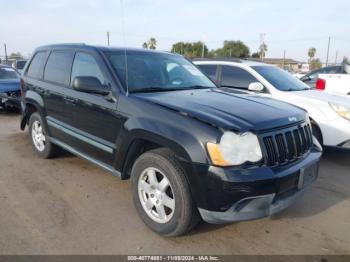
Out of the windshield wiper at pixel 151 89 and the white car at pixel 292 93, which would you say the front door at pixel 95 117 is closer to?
the windshield wiper at pixel 151 89

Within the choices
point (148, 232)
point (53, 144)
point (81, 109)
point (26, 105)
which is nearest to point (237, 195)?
point (148, 232)

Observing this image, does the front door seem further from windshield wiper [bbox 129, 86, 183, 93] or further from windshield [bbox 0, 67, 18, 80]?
windshield [bbox 0, 67, 18, 80]

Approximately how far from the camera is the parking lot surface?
9.84 feet

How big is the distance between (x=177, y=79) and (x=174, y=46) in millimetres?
57008

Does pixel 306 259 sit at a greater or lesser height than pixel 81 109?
lesser

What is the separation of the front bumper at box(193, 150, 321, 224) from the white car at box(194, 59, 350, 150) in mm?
1807

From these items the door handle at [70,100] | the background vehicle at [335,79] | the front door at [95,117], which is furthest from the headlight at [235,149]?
the background vehicle at [335,79]

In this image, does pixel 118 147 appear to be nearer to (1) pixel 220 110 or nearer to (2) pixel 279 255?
(1) pixel 220 110

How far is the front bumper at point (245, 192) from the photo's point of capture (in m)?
2.66

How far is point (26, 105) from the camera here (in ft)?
18.2

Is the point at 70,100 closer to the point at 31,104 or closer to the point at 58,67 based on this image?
the point at 58,67

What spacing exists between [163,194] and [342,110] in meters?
3.72

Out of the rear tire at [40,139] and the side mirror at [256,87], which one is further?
the side mirror at [256,87]

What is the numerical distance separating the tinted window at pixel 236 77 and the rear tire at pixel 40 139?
3.47 metres
